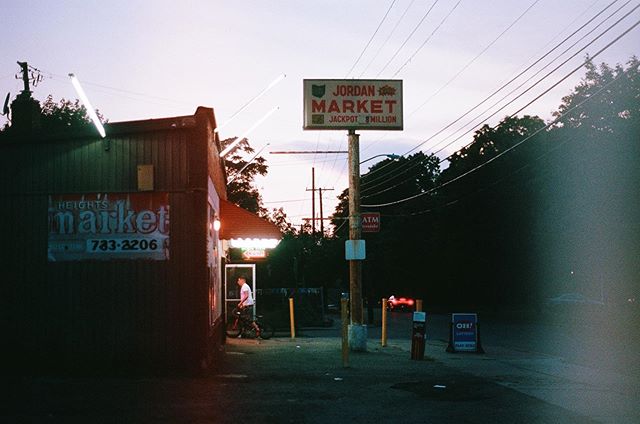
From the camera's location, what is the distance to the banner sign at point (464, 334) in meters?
20.5

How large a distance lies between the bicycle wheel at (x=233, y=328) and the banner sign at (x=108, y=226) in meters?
11.4

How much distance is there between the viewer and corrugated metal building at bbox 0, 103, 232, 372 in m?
14.3

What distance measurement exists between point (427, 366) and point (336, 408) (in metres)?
6.20

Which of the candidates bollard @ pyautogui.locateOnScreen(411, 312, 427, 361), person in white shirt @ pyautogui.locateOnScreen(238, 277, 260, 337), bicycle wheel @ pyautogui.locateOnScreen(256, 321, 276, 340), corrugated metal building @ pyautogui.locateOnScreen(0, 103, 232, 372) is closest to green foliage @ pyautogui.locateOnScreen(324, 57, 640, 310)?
bicycle wheel @ pyautogui.locateOnScreen(256, 321, 276, 340)

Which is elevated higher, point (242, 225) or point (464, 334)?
point (242, 225)

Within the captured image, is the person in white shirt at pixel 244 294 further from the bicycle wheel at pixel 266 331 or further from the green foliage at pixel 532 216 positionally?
the green foliage at pixel 532 216

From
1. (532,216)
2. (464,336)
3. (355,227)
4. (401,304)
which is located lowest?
(401,304)

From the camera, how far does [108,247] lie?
1462 centimetres

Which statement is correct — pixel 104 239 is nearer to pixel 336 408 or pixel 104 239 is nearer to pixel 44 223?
pixel 44 223

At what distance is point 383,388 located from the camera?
42.4ft

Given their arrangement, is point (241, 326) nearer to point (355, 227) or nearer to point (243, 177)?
point (355, 227)

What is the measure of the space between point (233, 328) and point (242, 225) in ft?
17.9

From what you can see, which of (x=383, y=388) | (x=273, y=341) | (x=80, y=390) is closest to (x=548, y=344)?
(x=273, y=341)

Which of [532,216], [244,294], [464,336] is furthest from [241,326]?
[532,216]
